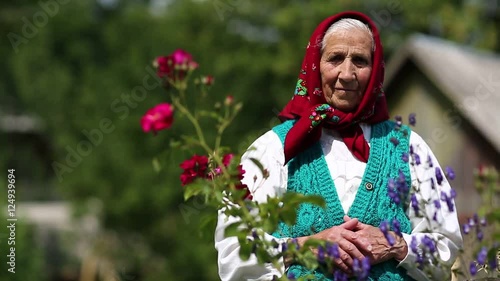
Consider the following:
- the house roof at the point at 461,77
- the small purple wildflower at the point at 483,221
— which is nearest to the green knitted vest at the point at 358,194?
the small purple wildflower at the point at 483,221

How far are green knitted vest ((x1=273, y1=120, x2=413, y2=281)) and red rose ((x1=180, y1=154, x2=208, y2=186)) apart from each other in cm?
33

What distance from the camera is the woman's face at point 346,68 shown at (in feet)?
11.7

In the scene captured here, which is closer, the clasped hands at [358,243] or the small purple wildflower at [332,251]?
the small purple wildflower at [332,251]

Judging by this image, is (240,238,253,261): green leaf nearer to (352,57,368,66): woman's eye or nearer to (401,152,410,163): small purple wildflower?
(401,152,410,163): small purple wildflower

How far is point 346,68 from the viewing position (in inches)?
141

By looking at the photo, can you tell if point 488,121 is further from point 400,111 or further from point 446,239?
point 446,239

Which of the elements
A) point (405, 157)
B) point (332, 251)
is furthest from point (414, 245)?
point (405, 157)

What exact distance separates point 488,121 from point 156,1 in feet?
50.5

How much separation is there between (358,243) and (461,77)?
1088 centimetres

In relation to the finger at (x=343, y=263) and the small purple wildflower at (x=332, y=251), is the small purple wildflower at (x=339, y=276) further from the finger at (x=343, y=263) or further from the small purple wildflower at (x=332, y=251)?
the finger at (x=343, y=263)

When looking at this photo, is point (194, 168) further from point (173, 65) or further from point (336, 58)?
point (336, 58)

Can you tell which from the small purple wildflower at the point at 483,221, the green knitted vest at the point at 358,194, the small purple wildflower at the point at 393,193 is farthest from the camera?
the green knitted vest at the point at 358,194

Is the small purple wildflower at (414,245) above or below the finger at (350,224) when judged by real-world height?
below

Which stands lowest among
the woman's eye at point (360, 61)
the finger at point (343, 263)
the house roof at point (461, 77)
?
the finger at point (343, 263)
